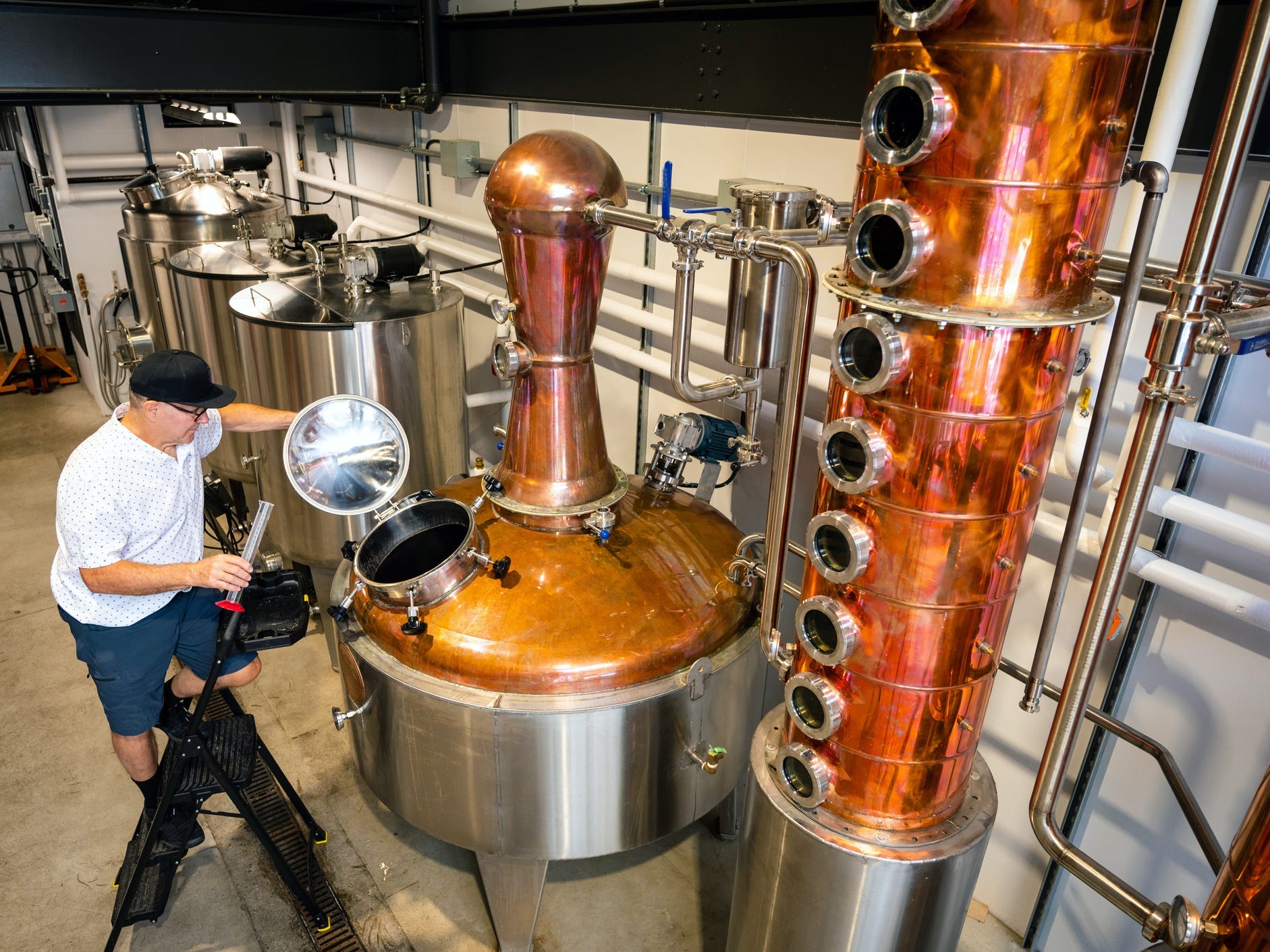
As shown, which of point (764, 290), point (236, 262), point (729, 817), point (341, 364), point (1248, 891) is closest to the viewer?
point (1248, 891)

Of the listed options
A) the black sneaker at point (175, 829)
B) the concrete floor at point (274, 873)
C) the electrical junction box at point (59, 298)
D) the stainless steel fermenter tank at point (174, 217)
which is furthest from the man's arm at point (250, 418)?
the electrical junction box at point (59, 298)

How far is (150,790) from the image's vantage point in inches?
99.0

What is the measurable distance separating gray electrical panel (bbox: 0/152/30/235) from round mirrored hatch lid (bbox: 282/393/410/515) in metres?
5.70

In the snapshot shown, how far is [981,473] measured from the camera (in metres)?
1.33

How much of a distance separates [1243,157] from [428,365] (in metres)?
2.80

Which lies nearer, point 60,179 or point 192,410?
point 192,410

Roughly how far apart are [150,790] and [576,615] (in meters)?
1.45

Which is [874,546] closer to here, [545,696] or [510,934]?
[545,696]

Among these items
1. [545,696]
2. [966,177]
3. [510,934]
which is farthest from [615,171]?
[510,934]

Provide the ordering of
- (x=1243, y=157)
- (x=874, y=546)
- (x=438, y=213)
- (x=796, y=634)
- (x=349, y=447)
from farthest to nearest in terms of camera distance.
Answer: (x=438, y=213) → (x=349, y=447) → (x=796, y=634) → (x=874, y=546) → (x=1243, y=157)

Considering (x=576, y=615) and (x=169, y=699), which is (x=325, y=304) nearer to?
(x=169, y=699)

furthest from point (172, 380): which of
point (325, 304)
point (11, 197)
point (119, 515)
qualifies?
point (11, 197)

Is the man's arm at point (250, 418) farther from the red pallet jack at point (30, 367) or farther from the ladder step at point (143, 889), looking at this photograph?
the red pallet jack at point (30, 367)

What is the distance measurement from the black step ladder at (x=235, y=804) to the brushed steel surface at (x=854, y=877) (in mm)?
1250
